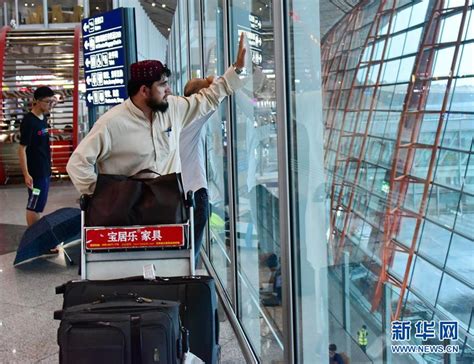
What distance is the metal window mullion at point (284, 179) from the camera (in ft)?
7.95

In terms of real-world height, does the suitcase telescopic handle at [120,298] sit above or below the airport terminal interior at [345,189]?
below

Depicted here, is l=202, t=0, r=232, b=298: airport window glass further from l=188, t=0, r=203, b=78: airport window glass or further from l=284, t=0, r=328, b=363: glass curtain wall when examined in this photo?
l=284, t=0, r=328, b=363: glass curtain wall

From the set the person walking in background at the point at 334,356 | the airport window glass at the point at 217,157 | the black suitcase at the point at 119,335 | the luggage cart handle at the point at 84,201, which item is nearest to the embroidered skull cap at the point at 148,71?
the luggage cart handle at the point at 84,201

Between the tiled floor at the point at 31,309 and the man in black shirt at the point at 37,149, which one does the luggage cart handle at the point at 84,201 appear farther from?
the man in black shirt at the point at 37,149

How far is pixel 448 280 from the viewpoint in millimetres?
1574

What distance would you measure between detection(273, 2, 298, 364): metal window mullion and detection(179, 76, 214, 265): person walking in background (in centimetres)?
136

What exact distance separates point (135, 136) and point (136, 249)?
A: 22.3 inches

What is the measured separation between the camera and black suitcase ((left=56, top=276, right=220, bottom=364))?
2500 millimetres

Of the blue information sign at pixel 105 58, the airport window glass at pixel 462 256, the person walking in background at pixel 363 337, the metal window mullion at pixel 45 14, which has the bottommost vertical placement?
the person walking in background at pixel 363 337

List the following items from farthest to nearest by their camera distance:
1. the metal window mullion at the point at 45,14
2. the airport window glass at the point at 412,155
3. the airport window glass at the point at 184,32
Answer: the metal window mullion at the point at 45,14 < the airport window glass at the point at 184,32 < the airport window glass at the point at 412,155

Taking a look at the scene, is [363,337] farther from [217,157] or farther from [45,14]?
[45,14]

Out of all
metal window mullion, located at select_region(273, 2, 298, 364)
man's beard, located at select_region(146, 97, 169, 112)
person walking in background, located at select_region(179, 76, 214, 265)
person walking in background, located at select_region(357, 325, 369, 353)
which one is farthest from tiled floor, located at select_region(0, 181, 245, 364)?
man's beard, located at select_region(146, 97, 169, 112)

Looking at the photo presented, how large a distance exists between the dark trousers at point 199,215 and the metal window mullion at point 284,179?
133 cm

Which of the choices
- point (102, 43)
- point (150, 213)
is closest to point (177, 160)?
point (150, 213)
